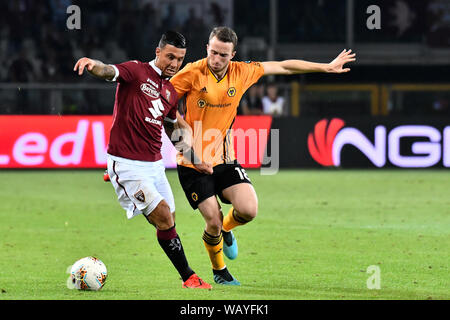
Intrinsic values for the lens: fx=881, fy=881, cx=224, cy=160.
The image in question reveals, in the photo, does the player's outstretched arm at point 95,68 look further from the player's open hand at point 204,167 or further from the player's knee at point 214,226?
Result: the player's knee at point 214,226

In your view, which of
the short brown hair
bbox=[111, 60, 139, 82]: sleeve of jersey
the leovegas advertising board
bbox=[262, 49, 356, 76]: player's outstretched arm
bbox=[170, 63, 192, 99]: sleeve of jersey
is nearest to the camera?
bbox=[111, 60, 139, 82]: sleeve of jersey

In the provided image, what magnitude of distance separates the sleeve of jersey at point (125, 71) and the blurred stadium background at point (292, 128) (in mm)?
1557

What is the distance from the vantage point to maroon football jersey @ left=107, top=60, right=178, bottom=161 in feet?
21.4

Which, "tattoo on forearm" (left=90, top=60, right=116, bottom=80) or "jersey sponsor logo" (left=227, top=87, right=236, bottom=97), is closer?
"tattoo on forearm" (left=90, top=60, right=116, bottom=80)

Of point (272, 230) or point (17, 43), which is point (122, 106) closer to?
point (272, 230)

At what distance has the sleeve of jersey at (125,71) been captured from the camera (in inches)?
250

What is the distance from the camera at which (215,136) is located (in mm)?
7273

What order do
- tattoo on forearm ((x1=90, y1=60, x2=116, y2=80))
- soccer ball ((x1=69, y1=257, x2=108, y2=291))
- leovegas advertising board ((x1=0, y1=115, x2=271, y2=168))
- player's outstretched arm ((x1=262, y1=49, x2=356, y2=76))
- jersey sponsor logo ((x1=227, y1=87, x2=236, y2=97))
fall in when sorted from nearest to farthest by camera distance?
1. tattoo on forearm ((x1=90, y1=60, x2=116, y2=80))
2. soccer ball ((x1=69, y1=257, x2=108, y2=291))
3. jersey sponsor logo ((x1=227, y1=87, x2=236, y2=97))
4. player's outstretched arm ((x1=262, y1=49, x2=356, y2=76))
5. leovegas advertising board ((x1=0, y1=115, x2=271, y2=168))

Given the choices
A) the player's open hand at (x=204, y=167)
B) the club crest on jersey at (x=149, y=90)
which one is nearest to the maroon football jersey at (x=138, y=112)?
the club crest on jersey at (x=149, y=90)

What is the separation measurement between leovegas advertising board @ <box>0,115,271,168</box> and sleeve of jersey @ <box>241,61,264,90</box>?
9.28 m

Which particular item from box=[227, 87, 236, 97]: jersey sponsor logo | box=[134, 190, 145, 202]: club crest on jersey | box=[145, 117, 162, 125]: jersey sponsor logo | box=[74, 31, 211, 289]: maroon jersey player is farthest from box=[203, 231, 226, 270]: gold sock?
box=[227, 87, 236, 97]: jersey sponsor logo

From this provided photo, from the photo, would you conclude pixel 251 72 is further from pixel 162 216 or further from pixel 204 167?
pixel 162 216

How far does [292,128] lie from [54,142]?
470 centimetres

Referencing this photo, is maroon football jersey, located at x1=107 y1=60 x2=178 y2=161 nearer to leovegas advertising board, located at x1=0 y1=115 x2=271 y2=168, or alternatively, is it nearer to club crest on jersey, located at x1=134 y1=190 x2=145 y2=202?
club crest on jersey, located at x1=134 y1=190 x2=145 y2=202
